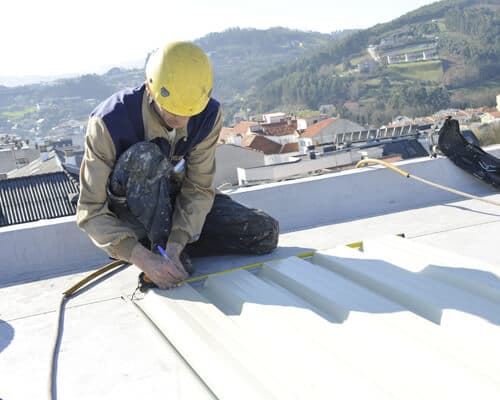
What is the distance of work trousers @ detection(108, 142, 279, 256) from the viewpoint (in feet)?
8.83

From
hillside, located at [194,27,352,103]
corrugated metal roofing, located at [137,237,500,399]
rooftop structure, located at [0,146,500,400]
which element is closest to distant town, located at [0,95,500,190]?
rooftop structure, located at [0,146,500,400]

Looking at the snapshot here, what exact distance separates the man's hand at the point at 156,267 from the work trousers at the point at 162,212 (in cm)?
20

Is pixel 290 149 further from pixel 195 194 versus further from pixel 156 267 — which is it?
pixel 156 267

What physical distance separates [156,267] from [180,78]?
2.81 feet

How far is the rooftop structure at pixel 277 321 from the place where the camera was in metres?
1.78

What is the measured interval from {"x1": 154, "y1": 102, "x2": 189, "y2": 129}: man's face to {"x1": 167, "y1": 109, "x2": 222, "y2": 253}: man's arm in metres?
0.23

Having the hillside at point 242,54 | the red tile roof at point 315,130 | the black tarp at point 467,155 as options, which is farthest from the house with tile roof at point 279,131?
the hillside at point 242,54

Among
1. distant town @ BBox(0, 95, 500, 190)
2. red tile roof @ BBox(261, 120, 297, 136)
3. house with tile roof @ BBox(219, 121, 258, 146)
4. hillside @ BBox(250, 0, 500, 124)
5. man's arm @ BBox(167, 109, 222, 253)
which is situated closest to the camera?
man's arm @ BBox(167, 109, 222, 253)

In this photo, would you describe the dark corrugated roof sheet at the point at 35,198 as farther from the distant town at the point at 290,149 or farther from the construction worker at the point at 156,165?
the construction worker at the point at 156,165

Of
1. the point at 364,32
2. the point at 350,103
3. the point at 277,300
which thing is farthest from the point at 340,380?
the point at 364,32

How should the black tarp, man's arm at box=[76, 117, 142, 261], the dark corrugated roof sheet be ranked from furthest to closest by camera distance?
the dark corrugated roof sheet < the black tarp < man's arm at box=[76, 117, 142, 261]

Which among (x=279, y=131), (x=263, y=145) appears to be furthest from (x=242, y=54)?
(x=263, y=145)

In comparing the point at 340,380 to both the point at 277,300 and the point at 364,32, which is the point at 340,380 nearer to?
the point at 277,300

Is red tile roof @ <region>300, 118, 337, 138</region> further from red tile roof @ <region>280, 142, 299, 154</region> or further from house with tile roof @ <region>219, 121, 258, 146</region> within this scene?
house with tile roof @ <region>219, 121, 258, 146</region>
